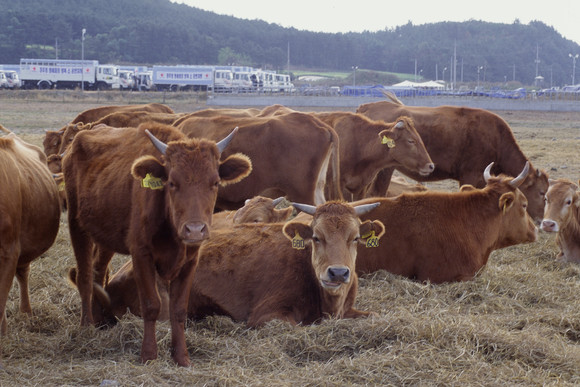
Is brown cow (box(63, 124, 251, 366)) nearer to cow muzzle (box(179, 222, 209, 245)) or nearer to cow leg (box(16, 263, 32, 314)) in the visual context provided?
cow muzzle (box(179, 222, 209, 245))

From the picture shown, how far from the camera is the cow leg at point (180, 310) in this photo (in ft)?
17.8

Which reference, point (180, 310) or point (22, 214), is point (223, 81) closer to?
point (22, 214)

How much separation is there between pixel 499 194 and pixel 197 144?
4.29 meters

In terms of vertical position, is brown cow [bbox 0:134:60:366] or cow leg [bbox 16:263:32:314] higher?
brown cow [bbox 0:134:60:366]

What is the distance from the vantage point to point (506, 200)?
8227 millimetres

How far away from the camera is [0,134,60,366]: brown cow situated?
5.44 meters

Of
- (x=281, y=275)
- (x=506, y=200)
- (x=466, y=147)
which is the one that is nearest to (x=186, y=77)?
(x=466, y=147)

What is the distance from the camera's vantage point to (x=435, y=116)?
13.2 meters

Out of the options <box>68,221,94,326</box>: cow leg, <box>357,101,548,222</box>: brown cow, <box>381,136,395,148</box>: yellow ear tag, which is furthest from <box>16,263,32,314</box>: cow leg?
<box>357,101,548,222</box>: brown cow

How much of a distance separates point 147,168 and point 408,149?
23.0 ft

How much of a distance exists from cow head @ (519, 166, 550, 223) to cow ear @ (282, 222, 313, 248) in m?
6.04

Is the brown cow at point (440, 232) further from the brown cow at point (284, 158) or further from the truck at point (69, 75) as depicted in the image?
the truck at point (69, 75)

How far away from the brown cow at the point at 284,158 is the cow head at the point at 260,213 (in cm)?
93

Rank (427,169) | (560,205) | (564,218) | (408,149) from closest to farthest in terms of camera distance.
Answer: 1. (564,218)
2. (560,205)
3. (408,149)
4. (427,169)
